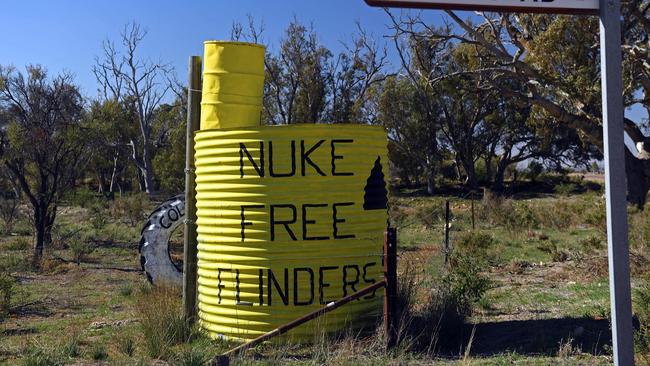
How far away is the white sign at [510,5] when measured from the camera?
4.14 metres

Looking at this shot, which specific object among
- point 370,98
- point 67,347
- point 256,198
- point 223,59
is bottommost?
point 67,347

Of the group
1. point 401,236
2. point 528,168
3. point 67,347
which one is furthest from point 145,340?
point 528,168

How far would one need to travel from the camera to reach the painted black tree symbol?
779 cm

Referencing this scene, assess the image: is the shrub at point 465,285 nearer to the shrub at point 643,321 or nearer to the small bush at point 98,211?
the shrub at point 643,321

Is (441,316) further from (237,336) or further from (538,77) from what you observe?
(538,77)

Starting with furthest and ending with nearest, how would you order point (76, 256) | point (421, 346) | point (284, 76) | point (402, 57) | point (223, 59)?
1. point (284, 76)
2. point (402, 57)
3. point (76, 256)
4. point (223, 59)
5. point (421, 346)

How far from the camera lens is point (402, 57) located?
121 feet

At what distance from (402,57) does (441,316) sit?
30513 mm

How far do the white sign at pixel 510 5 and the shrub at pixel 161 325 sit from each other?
432 centimetres

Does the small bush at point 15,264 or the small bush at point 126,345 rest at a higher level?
the small bush at point 15,264

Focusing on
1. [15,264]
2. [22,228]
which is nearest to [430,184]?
[22,228]

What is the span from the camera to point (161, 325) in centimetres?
767

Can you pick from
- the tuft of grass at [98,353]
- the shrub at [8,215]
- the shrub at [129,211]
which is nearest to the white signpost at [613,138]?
the tuft of grass at [98,353]

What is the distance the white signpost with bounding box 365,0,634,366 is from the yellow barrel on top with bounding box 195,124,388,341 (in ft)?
11.5
